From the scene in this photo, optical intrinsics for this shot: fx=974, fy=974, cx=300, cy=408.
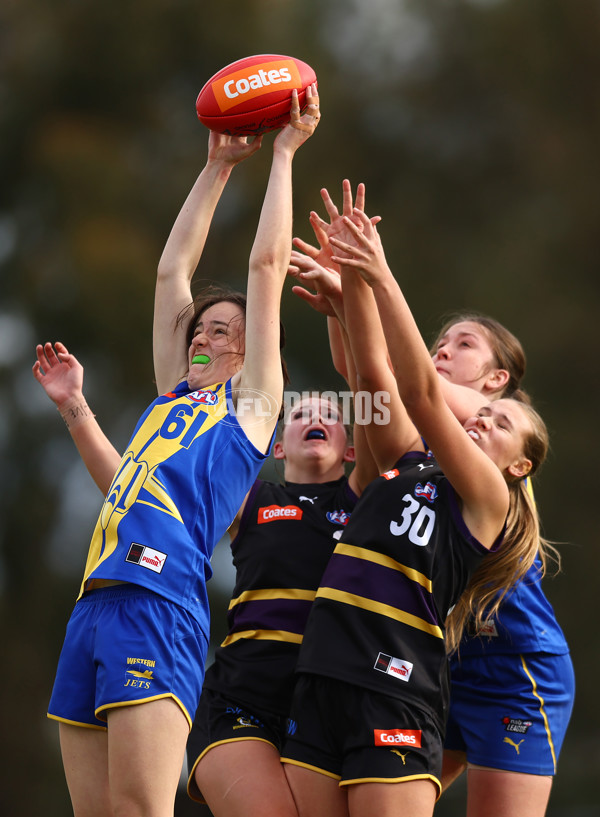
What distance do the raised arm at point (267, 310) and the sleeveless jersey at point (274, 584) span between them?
1.58 feet

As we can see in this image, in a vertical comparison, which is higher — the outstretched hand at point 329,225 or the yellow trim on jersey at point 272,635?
the outstretched hand at point 329,225

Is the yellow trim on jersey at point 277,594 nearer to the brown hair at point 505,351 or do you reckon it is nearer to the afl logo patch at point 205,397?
the afl logo patch at point 205,397

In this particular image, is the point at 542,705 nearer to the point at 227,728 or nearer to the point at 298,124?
the point at 227,728

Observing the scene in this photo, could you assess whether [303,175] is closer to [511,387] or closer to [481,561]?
[511,387]

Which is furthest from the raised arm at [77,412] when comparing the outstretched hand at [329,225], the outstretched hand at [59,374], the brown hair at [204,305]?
the outstretched hand at [329,225]

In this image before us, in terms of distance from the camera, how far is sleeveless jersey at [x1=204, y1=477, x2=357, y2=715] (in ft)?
8.96

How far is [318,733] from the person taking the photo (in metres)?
2.39

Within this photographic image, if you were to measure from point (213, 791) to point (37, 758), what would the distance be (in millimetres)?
5046

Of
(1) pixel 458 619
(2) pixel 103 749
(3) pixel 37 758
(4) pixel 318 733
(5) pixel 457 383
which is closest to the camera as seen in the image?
(2) pixel 103 749

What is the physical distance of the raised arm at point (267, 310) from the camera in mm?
2498

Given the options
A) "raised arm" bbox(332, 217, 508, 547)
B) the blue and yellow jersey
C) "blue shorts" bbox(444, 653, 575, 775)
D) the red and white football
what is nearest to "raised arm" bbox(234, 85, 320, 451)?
"raised arm" bbox(332, 217, 508, 547)

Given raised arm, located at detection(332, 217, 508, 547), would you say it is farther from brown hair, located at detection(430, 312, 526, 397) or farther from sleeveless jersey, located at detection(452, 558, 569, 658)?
brown hair, located at detection(430, 312, 526, 397)

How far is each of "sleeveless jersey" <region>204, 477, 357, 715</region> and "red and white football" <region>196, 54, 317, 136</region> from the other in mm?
1120

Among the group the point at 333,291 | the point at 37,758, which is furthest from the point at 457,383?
the point at 37,758
